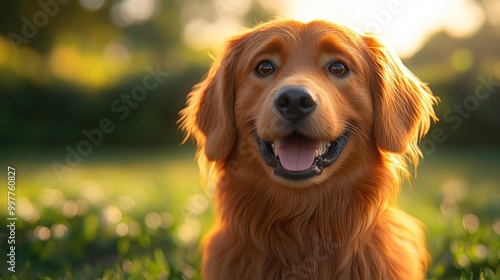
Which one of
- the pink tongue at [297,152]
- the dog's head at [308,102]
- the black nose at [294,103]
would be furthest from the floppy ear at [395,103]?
the black nose at [294,103]

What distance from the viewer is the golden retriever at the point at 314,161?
141 inches

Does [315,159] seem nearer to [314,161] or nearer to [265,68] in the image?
[314,161]

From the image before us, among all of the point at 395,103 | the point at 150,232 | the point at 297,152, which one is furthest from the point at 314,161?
the point at 150,232

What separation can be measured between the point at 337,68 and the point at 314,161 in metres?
0.68

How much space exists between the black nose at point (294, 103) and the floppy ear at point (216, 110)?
2.26 ft

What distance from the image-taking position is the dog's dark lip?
11.5 ft

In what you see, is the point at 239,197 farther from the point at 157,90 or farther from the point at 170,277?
the point at 157,90

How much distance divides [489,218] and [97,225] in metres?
4.75

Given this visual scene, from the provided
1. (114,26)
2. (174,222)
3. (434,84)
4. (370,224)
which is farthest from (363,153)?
(114,26)

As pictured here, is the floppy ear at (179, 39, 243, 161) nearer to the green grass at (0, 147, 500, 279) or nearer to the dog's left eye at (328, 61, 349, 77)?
the dog's left eye at (328, 61, 349, 77)

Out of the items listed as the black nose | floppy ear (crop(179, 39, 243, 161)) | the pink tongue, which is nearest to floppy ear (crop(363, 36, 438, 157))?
the pink tongue

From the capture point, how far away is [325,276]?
3.62 metres

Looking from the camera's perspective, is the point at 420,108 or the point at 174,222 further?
the point at 174,222

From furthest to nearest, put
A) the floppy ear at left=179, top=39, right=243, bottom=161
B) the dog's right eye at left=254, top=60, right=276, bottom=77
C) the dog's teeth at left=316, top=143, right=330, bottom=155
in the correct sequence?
1. the floppy ear at left=179, top=39, right=243, bottom=161
2. the dog's right eye at left=254, top=60, right=276, bottom=77
3. the dog's teeth at left=316, top=143, right=330, bottom=155
